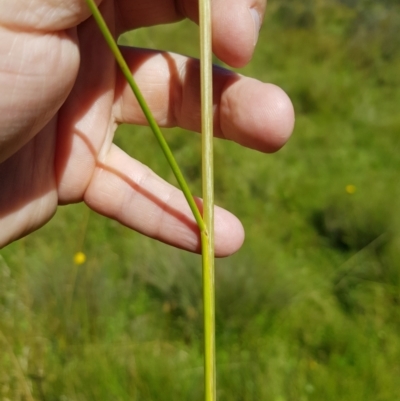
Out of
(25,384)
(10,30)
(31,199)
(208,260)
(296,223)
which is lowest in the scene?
(296,223)

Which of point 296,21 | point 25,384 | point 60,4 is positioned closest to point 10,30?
point 60,4

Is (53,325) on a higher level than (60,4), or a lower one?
lower

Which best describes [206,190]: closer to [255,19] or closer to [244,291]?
[255,19]

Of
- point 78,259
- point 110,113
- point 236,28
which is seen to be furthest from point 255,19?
point 78,259

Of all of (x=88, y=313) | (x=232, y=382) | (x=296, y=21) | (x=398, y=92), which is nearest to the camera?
(x=232, y=382)

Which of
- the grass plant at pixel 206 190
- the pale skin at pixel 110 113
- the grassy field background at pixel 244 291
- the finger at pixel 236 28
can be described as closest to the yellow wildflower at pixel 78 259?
the grassy field background at pixel 244 291

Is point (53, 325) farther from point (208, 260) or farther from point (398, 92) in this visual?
point (398, 92)
